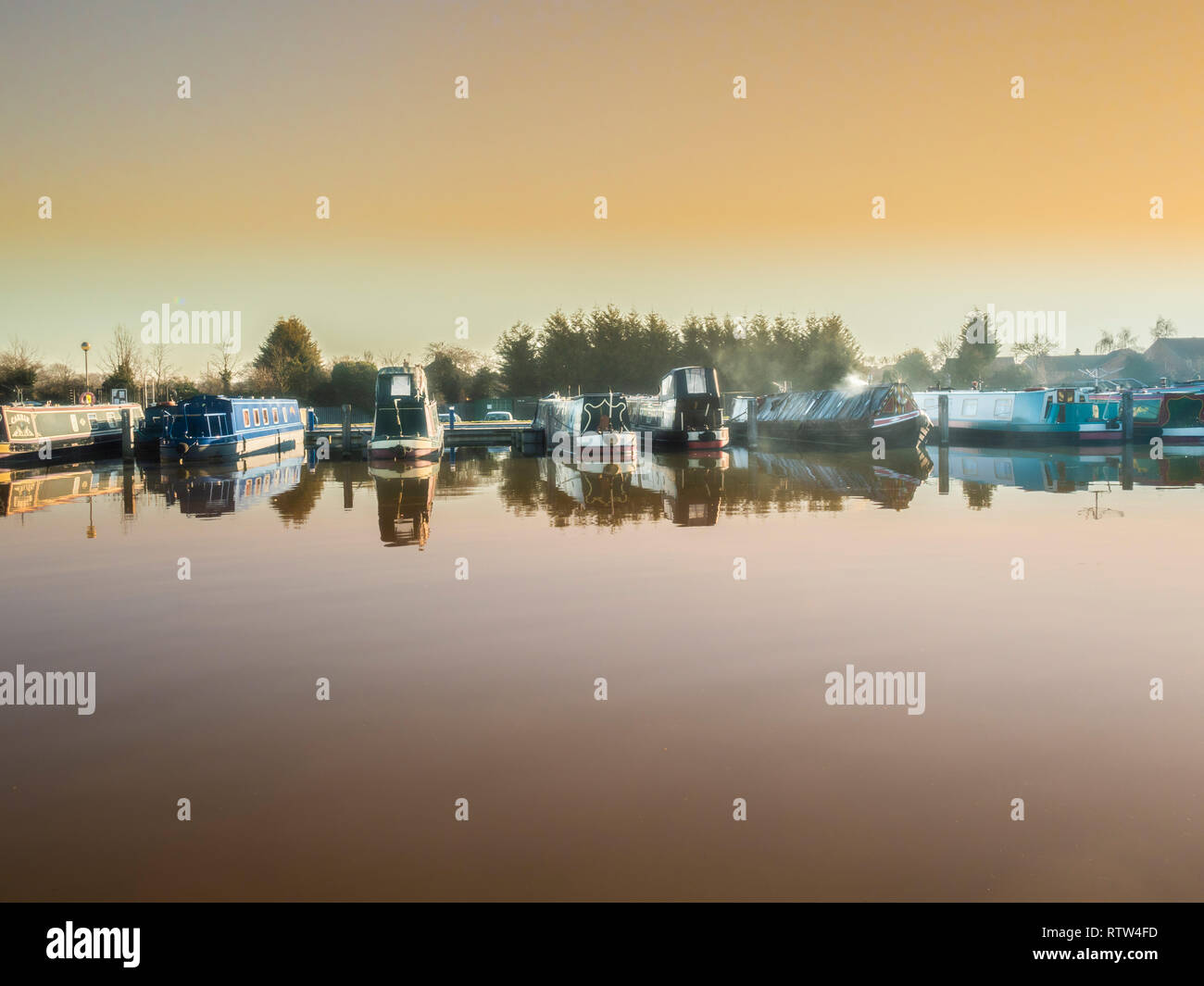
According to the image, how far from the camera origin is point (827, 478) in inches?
962

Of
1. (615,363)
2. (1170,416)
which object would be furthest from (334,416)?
(1170,416)

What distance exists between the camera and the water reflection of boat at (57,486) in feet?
70.3

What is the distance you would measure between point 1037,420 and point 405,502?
1048 inches

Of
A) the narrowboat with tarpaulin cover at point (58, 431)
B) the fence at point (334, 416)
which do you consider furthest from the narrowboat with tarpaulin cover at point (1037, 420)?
the fence at point (334, 416)

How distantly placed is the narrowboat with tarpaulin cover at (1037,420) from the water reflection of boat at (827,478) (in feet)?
16.2

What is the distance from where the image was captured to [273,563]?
42.1 feet

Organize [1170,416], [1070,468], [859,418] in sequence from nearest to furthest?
1. [1070,468]
2. [859,418]
3. [1170,416]

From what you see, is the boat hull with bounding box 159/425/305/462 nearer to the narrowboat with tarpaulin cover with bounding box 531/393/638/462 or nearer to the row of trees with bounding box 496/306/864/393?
the narrowboat with tarpaulin cover with bounding box 531/393/638/462

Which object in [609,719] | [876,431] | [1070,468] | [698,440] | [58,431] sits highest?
[58,431]

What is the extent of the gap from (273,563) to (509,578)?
139 inches

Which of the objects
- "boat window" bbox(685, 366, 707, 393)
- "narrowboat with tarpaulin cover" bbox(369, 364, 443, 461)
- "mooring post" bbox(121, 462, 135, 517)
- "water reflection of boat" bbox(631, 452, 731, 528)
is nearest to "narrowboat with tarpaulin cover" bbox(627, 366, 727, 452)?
"boat window" bbox(685, 366, 707, 393)

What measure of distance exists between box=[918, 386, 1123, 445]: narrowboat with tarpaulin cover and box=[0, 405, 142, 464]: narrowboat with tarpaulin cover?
117ft

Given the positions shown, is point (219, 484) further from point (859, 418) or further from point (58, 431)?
point (859, 418)
